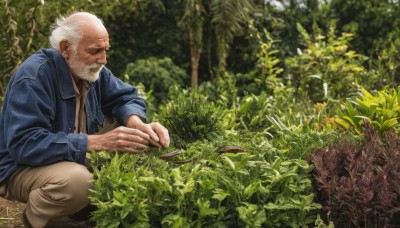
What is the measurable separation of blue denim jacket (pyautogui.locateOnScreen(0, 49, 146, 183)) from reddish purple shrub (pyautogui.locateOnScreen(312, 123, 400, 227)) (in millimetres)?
1344

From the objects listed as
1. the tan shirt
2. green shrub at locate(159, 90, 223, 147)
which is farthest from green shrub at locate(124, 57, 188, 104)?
the tan shirt

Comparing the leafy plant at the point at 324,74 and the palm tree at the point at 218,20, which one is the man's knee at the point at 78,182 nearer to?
the leafy plant at the point at 324,74

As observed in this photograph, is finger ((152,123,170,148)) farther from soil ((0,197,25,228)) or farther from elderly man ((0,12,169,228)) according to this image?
soil ((0,197,25,228))

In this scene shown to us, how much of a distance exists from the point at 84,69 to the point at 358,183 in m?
1.74

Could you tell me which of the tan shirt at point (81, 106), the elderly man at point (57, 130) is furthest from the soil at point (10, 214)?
the tan shirt at point (81, 106)

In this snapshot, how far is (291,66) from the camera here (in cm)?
789

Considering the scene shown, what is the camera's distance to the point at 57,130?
4.05 meters

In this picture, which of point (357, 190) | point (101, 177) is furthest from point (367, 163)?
point (101, 177)

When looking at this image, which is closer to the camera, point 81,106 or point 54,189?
point 54,189

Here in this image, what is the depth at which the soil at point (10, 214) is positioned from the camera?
4.36 meters

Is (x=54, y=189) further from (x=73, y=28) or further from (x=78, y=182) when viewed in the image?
(x=73, y=28)

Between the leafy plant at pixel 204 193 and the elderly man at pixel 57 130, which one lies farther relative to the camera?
the elderly man at pixel 57 130

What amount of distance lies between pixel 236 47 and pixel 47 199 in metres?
6.36

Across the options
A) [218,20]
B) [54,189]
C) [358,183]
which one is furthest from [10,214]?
[218,20]
